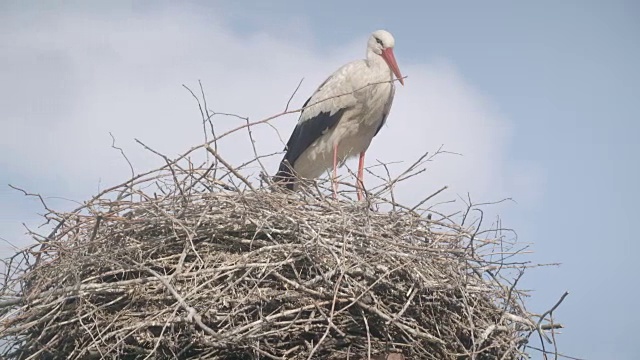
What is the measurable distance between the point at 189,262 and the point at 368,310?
0.83 m

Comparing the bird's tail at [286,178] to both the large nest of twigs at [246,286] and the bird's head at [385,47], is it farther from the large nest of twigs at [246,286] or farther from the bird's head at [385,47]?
the bird's head at [385,47]

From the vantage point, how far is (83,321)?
3.57 meters

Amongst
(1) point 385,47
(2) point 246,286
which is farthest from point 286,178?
(1) point 385,47

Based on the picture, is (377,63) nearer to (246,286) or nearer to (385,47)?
(385,47)

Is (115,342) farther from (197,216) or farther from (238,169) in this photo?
(238,169)

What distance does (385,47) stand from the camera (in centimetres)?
648

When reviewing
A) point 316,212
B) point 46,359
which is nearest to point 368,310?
point 316,212

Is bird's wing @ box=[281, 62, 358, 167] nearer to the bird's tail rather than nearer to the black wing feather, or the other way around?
the black wing feather

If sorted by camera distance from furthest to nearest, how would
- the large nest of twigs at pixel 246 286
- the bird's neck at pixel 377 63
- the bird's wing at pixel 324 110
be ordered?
the bird's neck at pixel 377 63, the bird's wing at pixel 324 110, the large nest of twigs at pixel 246 286

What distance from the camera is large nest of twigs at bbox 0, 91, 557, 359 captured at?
11.3 feet

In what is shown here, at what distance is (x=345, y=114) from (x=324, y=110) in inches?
6.3

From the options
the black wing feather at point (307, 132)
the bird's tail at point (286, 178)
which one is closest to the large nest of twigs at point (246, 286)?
the bird's tail at point (286, 178)

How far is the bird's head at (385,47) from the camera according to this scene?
21.0 ft

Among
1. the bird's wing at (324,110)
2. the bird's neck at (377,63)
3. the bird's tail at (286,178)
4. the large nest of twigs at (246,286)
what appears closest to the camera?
the large nest of twigs at (246,286)
